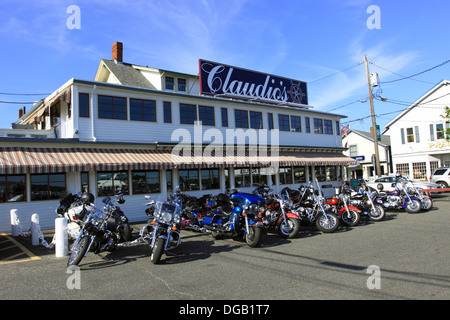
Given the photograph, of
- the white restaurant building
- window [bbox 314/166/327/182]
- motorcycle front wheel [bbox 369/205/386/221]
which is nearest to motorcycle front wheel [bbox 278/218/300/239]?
the white restaurant building

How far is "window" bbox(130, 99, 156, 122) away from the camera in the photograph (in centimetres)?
1484

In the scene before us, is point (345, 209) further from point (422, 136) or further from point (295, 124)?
point (422, 136)

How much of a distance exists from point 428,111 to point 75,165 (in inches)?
1260

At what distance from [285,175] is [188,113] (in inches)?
303

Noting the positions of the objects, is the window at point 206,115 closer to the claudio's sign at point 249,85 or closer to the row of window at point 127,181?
the claudio's sign at point 249,85

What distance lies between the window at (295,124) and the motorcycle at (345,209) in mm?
10645

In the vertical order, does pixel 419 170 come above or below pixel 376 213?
above

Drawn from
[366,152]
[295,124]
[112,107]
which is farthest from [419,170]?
[112,107]

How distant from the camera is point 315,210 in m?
10.1

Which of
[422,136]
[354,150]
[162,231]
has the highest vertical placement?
[422,136]

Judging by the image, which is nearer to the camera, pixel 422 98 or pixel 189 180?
pixel 189 180

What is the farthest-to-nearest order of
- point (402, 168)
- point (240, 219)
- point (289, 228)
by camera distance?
point (402, 168) → point (289, 228) → point (240, 219)

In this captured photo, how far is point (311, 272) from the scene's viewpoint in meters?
5.57
